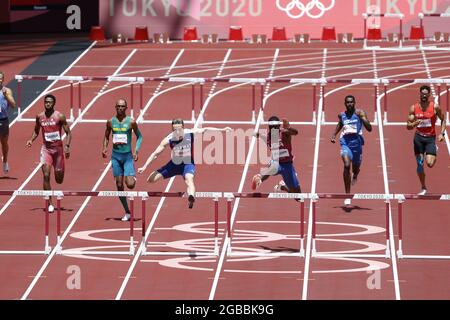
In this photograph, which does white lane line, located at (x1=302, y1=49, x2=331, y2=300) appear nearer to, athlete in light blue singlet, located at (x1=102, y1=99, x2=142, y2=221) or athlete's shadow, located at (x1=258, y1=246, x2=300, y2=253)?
athlete's shadow, located at (x1=258, y1=246, x2=300, y2=253)

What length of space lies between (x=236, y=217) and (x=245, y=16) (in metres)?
20.5

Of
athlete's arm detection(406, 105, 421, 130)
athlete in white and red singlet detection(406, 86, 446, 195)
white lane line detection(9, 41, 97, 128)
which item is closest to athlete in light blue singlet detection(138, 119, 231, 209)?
athlete's arm detection(406, 105, 421, 130)

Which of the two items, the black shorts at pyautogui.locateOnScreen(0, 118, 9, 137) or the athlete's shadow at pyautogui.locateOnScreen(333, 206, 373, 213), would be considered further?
the black shorts at pyautogui.locateOnScreen(0, 118, 9, 137)

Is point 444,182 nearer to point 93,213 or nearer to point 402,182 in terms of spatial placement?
point 402,182

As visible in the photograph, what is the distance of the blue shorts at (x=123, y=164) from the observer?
1098 inches

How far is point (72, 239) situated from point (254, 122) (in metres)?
10.6

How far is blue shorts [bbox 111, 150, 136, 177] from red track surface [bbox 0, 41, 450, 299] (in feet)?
2.83

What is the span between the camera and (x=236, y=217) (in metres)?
28.7

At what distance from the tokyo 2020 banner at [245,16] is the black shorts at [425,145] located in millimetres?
18695

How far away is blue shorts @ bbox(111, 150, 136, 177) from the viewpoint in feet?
91.5

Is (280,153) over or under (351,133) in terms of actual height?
under

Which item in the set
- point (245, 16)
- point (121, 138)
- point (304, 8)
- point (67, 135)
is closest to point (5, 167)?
point (67, 135)

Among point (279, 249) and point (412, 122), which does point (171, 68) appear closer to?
point (412, 122)

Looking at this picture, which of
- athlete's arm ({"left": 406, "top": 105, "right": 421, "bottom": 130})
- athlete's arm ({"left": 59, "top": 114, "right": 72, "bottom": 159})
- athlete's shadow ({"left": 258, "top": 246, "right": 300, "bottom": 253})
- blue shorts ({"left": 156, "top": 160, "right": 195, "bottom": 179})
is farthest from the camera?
athlete's arm ({"left": 406, "top": 105, "right": 421, "bottom": 130})
